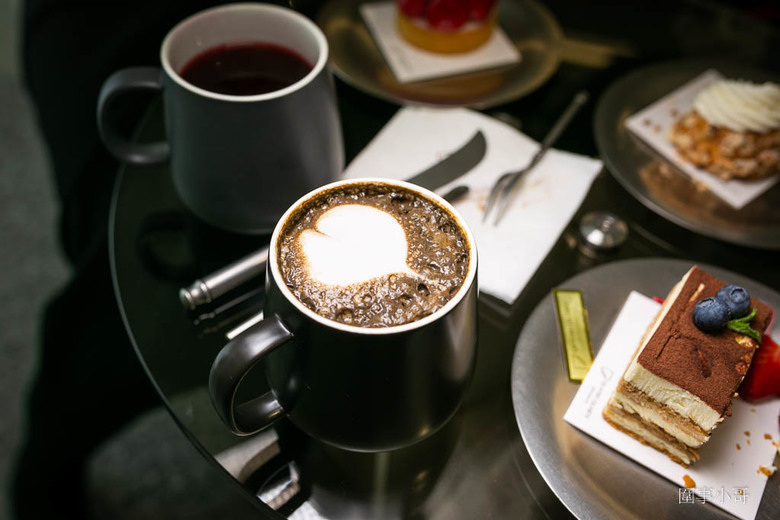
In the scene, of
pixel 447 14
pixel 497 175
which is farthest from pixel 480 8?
pixel 497 175

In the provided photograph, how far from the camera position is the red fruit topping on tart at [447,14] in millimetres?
1092

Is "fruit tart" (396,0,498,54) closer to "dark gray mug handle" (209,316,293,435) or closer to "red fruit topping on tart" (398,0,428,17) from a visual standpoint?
"red fruit topping on tart" (398,0,428,17)

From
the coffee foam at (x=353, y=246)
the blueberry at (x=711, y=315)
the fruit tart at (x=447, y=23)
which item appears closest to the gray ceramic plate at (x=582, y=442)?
the blueberry at (x=711, y=315)

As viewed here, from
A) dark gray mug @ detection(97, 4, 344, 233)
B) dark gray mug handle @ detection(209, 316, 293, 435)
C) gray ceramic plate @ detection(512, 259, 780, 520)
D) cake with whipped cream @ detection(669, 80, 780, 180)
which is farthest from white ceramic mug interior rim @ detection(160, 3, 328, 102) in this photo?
cake with whipped cream @ detection(669, 80, 780, 180)

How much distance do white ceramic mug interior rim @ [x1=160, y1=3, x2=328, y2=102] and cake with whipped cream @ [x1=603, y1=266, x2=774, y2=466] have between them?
438 millimetres

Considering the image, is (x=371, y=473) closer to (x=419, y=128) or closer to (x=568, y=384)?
(x=568, y=384)

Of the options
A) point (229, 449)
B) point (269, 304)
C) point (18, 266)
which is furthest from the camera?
point (18, 266)

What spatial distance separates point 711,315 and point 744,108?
47 cm

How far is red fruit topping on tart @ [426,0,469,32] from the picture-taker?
3.58 feet

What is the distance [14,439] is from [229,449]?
0.99m

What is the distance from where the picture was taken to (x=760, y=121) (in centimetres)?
101

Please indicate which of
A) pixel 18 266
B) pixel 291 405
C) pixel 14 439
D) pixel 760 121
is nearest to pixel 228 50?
pixel 291 405

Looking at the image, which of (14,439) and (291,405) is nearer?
(291,405)

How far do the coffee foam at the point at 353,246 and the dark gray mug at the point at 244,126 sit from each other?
0.49 ft
